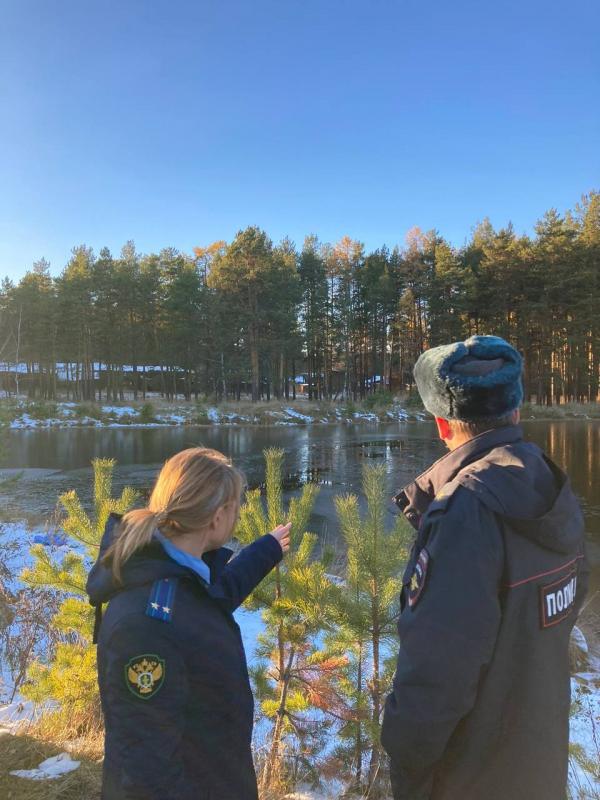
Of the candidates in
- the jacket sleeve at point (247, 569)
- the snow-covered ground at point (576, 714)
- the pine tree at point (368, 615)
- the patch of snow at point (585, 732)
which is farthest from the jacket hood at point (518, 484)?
the patch of snow at point (585, 732)

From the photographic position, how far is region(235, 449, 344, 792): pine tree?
8.80ft

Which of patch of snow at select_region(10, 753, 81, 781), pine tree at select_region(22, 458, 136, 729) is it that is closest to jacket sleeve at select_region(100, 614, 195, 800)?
patch of snow at select_region(10, 753, 81, 781)

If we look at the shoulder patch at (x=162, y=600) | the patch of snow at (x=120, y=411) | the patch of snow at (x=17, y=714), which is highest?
the shoulder patch at (x=162, y=600)

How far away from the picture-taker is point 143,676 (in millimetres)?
1312

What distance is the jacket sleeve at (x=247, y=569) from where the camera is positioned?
74.7 inches

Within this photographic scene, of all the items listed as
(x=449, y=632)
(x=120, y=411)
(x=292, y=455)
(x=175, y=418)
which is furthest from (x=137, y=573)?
(x=120, y=411)

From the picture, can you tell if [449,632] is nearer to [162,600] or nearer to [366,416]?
[162,600]

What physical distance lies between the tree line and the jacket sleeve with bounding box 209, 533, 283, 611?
3719 cm

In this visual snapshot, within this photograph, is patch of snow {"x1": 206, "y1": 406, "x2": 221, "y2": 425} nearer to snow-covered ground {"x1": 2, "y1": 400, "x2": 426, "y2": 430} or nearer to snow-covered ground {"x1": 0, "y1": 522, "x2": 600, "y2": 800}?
snow-covered ground {"x1": 2, "y1": 400, "x2": 426, "y2": 430}

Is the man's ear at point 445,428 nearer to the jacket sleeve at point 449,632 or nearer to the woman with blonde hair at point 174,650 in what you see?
the jacket sleeve at point 449,632

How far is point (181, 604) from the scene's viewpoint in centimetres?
141

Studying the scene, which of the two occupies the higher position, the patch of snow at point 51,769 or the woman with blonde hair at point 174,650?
the woman with blonde hair at point 174,650

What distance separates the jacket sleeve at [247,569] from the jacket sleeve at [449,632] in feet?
2.40

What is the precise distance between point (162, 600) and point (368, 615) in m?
1.66
